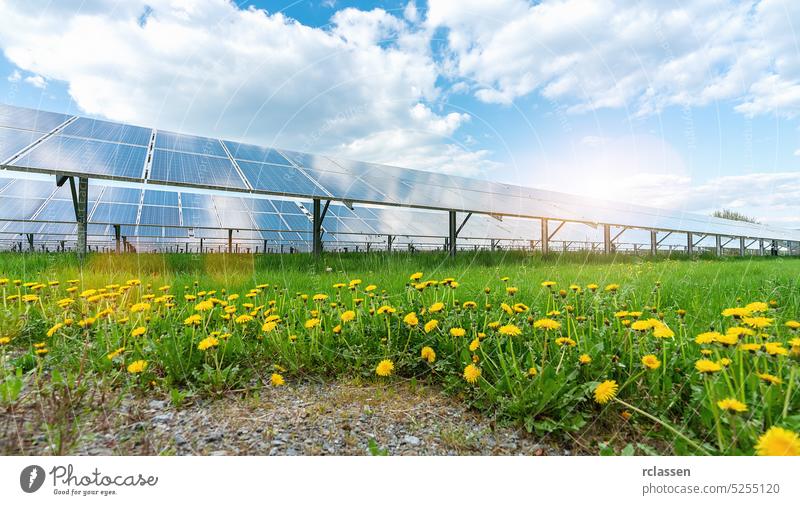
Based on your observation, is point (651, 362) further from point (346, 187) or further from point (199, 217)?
point (199, 217)

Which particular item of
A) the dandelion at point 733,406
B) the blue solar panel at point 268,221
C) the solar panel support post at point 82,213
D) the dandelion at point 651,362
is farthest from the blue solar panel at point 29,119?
the dandelion at point 733,406

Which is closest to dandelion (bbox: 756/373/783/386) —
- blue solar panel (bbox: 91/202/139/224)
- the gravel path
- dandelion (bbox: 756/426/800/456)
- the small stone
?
dandelion (bbox: 756/426/800/456)

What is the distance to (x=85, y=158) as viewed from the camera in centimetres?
746

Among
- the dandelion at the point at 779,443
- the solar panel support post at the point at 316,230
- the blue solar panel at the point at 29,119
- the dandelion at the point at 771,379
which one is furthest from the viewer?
the solar panel support post at the point at 316,230

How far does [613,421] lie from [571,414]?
0.63 feet

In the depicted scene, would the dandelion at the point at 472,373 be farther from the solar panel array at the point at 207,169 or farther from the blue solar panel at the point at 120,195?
the blue solar panel at the point at 120,195

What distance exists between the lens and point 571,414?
1.82m

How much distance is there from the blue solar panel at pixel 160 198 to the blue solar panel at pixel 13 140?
416 inches

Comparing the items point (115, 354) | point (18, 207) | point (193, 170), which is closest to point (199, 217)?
point (18, 207)

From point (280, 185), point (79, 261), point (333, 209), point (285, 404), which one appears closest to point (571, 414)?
point (285, 404)

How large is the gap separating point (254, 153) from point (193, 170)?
165 inches

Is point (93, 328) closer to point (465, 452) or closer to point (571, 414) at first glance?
point (465, 452)

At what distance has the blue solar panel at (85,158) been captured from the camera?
6566mm

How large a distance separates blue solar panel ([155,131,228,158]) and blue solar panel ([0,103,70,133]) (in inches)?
86.2
